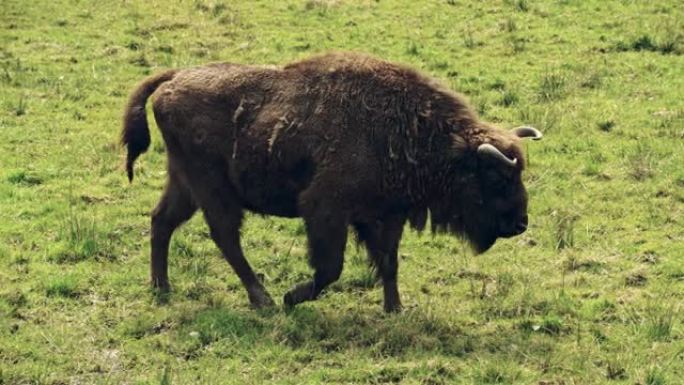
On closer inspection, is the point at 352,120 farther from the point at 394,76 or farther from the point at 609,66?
the point at 609,66

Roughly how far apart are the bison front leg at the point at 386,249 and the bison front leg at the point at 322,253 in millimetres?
324

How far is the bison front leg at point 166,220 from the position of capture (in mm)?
8492

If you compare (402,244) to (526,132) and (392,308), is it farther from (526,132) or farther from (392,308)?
(526,132)

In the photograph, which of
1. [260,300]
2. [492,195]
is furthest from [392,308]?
[492,195]

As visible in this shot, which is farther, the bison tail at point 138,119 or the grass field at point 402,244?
the bison tail at point 138,119

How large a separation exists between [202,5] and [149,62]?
261cm

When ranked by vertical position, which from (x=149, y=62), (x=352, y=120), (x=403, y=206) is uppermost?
(x=352, y=120)

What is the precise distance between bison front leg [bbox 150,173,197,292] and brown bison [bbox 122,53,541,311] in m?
0.07

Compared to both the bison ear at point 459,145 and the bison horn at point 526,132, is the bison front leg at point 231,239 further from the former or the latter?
the bison horn at point 526,132

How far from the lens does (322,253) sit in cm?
788

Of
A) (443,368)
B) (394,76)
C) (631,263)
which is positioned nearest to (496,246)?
(631,263)

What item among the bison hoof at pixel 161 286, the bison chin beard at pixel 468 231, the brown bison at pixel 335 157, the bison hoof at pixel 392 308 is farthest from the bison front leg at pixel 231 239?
the bison chin beard at pixel 468 231

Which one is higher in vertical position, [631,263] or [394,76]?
[394,76]

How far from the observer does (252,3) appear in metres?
17.2
